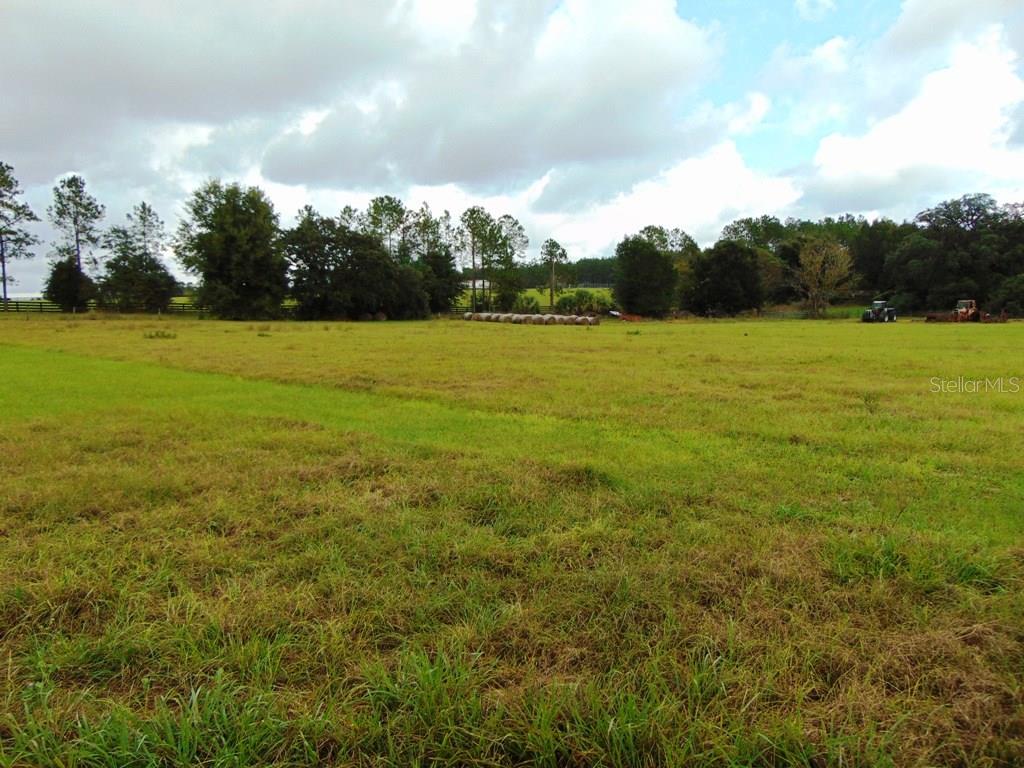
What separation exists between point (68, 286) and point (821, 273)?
80.0m

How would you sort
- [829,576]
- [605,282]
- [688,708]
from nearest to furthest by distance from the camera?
A: [688,708] < [829,576] < [605,282]

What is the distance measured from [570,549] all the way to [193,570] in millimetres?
2241

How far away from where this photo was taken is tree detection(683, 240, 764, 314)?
187 feet

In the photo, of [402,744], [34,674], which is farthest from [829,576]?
[34,674]

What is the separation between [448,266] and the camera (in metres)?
63.6

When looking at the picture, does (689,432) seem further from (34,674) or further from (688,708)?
(34,674)

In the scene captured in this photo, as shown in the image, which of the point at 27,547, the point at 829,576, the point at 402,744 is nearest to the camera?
the point at 402,744

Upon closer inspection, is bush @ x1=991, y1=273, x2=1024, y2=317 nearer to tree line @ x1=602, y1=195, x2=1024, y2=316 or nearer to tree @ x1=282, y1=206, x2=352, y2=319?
tree line @ x1=602, y1=195, x2=1024, y2=316

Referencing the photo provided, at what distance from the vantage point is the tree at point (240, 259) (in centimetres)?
4803

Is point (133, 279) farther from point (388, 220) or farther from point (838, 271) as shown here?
point (838, 271)

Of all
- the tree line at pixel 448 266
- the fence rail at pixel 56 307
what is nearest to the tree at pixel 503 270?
the tree line at pixel 448 266

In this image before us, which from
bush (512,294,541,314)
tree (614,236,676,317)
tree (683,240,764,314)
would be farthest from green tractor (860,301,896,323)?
bush (512,294,541,314)

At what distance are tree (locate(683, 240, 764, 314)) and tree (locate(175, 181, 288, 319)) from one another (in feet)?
137

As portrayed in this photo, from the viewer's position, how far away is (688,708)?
212cm
